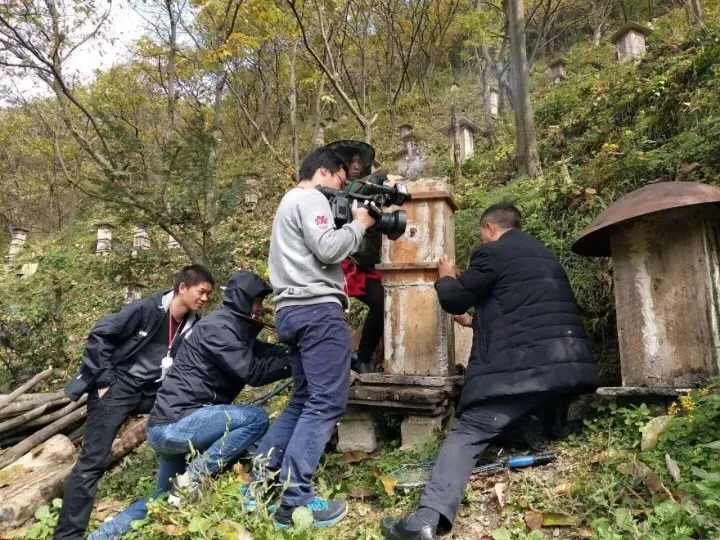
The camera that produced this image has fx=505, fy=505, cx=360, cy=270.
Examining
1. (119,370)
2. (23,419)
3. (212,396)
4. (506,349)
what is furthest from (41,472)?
(506,349)

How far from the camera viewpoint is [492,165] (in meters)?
8.74

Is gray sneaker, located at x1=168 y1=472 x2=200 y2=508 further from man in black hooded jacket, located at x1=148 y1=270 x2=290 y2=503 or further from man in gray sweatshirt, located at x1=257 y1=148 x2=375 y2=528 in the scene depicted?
man in gray sweatshirt, located at x1=257 y1=148 x2=375 y2=528

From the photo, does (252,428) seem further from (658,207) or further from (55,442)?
(55,442)

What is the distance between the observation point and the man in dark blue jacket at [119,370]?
3328mm

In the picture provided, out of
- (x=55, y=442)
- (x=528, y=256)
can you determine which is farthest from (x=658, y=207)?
(x=55, y=442)

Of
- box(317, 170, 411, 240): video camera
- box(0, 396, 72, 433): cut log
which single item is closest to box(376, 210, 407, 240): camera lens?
box(317, 170, 411, 240): video camera

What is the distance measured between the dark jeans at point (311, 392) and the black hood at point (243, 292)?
1.42 ft

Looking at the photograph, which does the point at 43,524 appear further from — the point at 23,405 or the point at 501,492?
the point at 501,492

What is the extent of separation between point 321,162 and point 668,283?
2288 millimetres

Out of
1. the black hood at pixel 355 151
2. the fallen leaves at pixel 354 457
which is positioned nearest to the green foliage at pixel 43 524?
the fallen leaves at pixel 354 457

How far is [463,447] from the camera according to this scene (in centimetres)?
280

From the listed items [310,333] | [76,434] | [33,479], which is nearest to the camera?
[310,333]

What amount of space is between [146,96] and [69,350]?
914 centimetres

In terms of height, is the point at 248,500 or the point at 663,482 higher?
the point at 663,482
